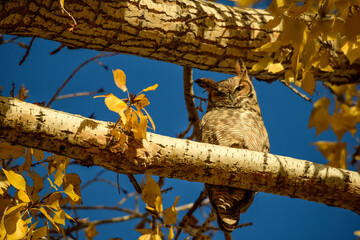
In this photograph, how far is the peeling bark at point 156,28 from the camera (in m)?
1.25

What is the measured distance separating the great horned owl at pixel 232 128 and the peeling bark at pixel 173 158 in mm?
131

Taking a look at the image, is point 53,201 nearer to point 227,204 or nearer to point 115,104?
point 115,104

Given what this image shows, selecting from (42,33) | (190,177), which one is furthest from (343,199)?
(42,33)

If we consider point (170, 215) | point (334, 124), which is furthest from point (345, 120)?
point (170, 215)

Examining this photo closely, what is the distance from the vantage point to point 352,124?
5.20 feet

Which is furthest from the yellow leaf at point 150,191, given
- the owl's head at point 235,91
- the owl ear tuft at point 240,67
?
the owl ear tuft at point 240,67

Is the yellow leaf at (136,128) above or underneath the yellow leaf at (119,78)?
underneath

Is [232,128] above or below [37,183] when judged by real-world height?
above

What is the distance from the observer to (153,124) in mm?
913

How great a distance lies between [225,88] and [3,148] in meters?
0.93

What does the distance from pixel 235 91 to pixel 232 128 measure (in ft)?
1.01

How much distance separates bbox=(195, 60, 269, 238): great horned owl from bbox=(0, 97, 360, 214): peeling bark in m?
0.13

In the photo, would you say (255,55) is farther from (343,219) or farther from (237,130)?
(343,219)

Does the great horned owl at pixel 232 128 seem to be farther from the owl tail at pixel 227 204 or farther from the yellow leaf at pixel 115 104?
the yellow leaf at pixel 115 104
